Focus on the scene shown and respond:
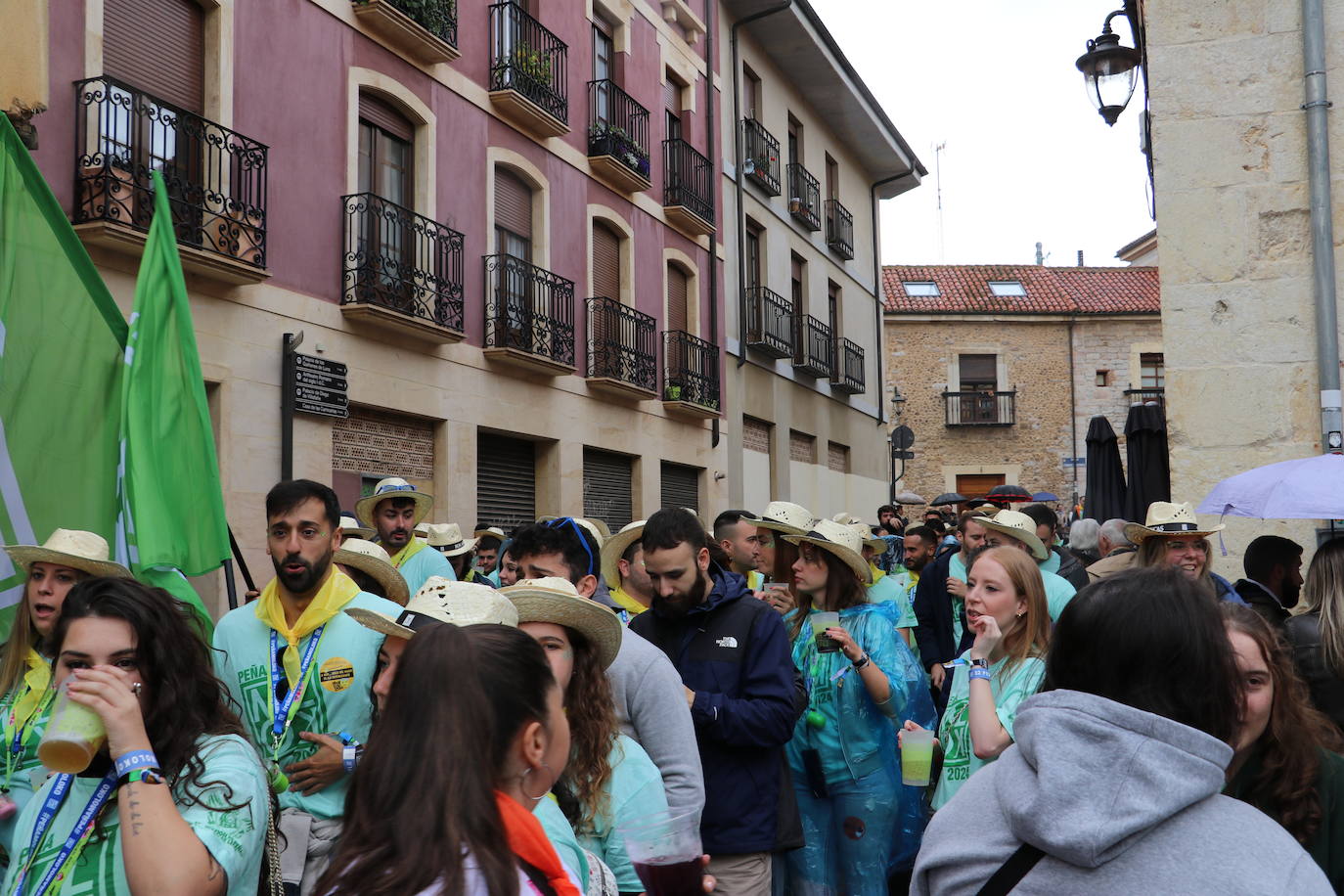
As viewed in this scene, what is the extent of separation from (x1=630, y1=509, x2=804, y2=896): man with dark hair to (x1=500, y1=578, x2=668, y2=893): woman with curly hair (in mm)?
1025

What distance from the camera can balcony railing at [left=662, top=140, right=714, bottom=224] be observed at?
19.5 meters

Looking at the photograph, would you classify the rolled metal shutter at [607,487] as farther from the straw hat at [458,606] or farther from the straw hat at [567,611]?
the straw hat at [458,606]

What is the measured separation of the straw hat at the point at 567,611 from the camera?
337 cm

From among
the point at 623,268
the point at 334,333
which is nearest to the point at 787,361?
the point at 623,268

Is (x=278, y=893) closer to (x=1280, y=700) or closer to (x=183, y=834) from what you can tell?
(x=183, y=834)

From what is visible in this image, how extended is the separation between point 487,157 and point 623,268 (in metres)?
3.73

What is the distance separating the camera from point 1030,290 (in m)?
41.0

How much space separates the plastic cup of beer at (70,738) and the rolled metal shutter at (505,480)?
12160 millimetres

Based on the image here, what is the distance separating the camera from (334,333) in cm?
1233

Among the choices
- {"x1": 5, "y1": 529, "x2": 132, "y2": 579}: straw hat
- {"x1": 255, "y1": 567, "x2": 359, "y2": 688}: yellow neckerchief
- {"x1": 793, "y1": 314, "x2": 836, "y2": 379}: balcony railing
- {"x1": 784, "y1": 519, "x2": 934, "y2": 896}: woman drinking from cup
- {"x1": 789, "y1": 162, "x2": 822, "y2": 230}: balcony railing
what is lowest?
{"x1": 784, "y1": 519, "x2": 934, "y2": 896}: woman drinking from cup

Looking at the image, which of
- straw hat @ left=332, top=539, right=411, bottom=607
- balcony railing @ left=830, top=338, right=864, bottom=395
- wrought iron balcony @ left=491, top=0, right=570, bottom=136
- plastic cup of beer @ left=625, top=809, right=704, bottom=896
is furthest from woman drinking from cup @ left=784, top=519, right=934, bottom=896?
balcony railing @ left=830, top=338, right=864, bottom=395

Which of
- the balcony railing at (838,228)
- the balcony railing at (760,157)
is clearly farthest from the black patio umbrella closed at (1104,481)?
the balcony railing at (838,228)

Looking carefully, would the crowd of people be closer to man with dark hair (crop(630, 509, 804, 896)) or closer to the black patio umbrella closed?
man with dark hair (crop(630, 509, 804, 896))

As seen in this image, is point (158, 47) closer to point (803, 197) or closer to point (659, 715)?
point (659, 715)
